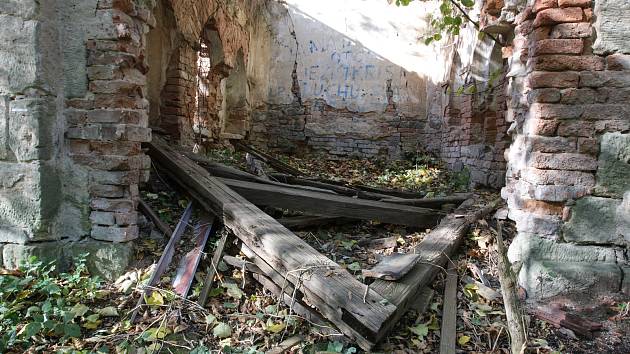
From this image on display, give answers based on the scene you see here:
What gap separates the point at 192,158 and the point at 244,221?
1859 mm

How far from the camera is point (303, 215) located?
3.77 meters

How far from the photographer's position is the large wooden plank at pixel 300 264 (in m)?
1.87

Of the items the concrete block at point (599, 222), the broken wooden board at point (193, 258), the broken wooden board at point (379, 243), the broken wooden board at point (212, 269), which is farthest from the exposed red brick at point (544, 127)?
the broken wooden board at point (193, 258)

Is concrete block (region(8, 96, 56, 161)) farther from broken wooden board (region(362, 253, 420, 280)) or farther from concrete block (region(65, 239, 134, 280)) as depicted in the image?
broken wooden board (region(362, 253, 420, 280))

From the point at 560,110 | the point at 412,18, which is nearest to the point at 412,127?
the point at 412,18

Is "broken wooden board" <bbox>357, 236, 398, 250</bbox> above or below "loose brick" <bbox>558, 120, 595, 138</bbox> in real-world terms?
below

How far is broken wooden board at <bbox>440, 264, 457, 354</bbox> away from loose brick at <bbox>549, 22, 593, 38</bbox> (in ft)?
5.40

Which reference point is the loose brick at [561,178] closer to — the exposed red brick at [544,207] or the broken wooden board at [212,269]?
the exposed red brick at [544,207]

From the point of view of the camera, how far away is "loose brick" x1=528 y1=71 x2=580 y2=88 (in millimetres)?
2350

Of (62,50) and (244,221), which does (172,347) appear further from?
(62,50)

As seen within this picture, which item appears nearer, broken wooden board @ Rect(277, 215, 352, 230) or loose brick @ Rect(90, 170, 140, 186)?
loose brick @ Rect(90, 170, 140, 186)

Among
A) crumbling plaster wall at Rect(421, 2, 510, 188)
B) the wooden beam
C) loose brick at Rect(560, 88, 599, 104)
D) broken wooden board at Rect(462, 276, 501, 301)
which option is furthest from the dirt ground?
the wooden beam

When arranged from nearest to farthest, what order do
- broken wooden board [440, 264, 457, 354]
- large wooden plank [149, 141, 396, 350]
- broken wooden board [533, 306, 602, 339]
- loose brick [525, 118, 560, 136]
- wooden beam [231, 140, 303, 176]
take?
large wooden plank [149, 141, 396, 350] → broken wooden board [440, 264, 457, 354] → broken wooden board [533, 306, 602, 339] → loose brick [525, 118, 560, 136] → wooden beam [231, 140, 303, 176]

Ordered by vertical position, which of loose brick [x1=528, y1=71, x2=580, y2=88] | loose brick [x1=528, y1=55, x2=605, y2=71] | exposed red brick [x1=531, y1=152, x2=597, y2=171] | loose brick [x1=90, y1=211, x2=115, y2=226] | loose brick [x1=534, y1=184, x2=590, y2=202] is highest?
loose brick [x1=528, y1=55, x2=605, y2=71]
